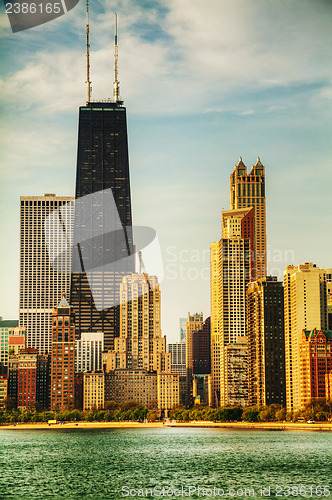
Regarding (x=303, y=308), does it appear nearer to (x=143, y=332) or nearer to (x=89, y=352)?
(x=143, y=332)

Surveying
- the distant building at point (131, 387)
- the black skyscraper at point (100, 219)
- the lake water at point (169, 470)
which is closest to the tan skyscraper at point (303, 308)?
Result: the distant building at point (131, 387)

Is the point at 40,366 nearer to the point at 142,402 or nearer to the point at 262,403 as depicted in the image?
the point at 142,402

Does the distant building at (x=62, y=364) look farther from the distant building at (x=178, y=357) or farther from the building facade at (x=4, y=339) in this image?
the distant building at (x=178, y=357)

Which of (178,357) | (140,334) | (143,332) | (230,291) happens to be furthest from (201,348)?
(230,291)

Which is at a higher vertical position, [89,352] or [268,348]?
[89,352]

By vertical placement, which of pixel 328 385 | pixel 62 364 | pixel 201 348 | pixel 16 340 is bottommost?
pixel 328 385

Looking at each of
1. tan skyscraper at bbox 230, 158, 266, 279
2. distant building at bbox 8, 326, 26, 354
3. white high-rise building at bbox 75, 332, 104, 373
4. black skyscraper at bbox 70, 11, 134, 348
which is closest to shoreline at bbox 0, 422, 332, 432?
white high-rise building at bbox 75, 332, 104, 373
